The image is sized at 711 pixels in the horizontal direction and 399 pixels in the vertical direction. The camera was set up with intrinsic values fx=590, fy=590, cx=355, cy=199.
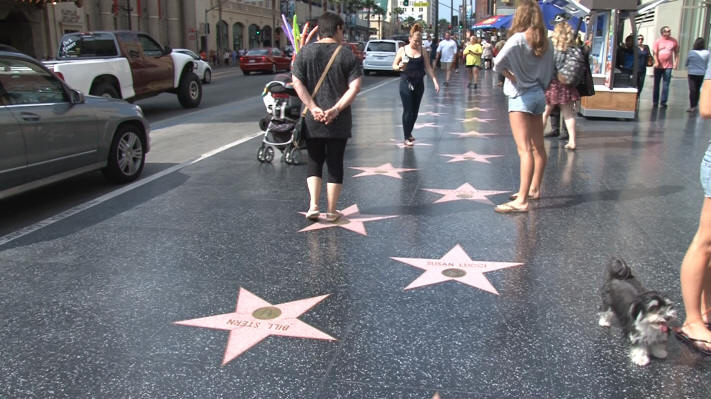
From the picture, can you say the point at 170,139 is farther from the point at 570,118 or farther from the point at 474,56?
the point at 474,56

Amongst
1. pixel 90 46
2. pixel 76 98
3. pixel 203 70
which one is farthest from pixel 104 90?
pixel 203 70

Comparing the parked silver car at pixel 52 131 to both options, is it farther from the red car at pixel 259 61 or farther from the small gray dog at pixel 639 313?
the red car at pixel 259 61

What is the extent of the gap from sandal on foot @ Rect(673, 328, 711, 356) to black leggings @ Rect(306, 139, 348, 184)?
9.66 ft

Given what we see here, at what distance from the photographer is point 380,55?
28922 mm

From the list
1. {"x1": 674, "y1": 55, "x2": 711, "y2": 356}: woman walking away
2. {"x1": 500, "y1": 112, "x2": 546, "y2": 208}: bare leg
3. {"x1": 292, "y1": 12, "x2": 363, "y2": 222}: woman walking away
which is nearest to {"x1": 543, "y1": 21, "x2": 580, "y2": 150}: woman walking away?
{"x1": 500, "y1": 112, "x2": 546, "y2": 208}: bare leg

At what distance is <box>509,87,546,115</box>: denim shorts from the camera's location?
17.6 feet

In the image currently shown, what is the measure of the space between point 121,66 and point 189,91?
111 inches

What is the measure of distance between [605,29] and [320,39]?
9771mm

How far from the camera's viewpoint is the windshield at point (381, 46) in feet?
97.2

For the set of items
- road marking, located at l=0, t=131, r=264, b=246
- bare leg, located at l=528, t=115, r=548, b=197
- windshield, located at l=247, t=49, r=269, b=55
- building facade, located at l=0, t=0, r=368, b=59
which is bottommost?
road marking, located at l=0, t=131, r=264, b=246

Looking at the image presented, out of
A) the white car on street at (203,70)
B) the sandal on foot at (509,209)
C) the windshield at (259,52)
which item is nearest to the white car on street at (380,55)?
the windshield at (259,52)

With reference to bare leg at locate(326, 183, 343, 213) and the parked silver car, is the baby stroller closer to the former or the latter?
the parked silver car

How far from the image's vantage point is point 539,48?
5273 millimetres

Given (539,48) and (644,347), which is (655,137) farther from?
(644,347)
